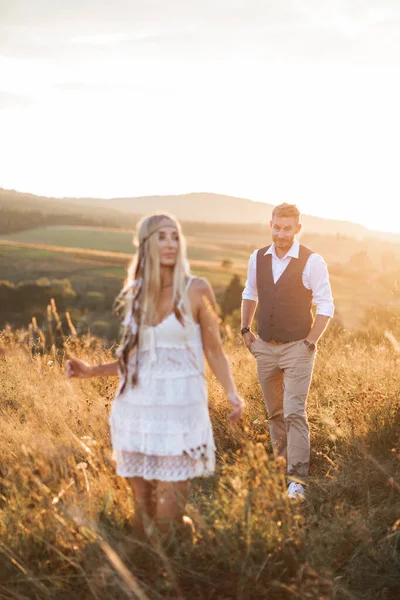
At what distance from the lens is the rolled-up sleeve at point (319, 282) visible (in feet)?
15.4

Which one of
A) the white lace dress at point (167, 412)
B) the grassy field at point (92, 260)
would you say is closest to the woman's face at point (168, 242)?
the white lace dress at point (167, 412)

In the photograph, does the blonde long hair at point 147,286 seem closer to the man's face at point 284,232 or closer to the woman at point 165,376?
the woman at point 165,376

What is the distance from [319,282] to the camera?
15.5 feet

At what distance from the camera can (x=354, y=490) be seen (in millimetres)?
4168

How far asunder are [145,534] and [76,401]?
285 cm

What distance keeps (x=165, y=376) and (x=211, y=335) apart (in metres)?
0.33

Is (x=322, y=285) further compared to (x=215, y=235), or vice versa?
(x=215, y=235)

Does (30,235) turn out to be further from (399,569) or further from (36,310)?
(399,569)

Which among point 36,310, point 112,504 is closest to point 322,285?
point 112,504

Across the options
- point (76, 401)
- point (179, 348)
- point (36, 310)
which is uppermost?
point (179, 348)

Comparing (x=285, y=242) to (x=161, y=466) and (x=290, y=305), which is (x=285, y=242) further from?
(x=161, y=466)

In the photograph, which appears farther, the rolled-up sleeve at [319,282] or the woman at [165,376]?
the rolled-up sleeve at [319,282]

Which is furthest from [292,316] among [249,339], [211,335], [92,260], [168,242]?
[92,260]

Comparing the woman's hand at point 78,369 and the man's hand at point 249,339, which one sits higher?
the woman's hand at point 78,369
